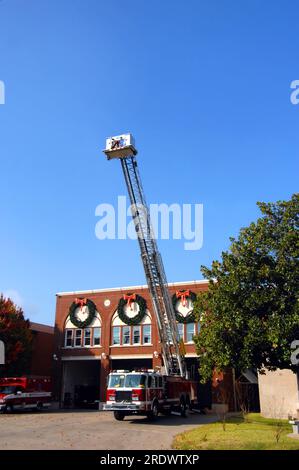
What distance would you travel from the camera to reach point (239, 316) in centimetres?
2041

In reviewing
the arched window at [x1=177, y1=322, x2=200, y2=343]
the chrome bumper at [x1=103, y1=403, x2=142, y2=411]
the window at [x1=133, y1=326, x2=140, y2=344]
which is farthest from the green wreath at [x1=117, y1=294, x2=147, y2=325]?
the chrome bumper at [x1=103, y1=403, x2=142, y2=411]

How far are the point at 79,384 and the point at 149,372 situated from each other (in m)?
20.9

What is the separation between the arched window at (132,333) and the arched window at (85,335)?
158 cm

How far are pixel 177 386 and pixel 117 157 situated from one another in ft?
46.4

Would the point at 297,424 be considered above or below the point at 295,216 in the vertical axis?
below

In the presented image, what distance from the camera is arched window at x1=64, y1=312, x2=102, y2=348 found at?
39531 millimetres

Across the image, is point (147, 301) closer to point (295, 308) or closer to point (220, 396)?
point (220, 396)

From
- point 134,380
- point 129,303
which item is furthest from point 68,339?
point 134,380

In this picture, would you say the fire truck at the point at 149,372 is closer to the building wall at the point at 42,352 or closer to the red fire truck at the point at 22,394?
the red fire truck at the point at 22,394

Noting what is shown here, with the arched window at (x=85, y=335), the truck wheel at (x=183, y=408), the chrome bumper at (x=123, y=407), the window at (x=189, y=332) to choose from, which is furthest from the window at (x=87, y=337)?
the chrome bumper at (x=123, y=407)

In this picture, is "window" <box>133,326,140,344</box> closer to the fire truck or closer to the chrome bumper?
the fire truck

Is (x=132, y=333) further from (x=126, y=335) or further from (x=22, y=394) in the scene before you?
(x=22, y=394)
